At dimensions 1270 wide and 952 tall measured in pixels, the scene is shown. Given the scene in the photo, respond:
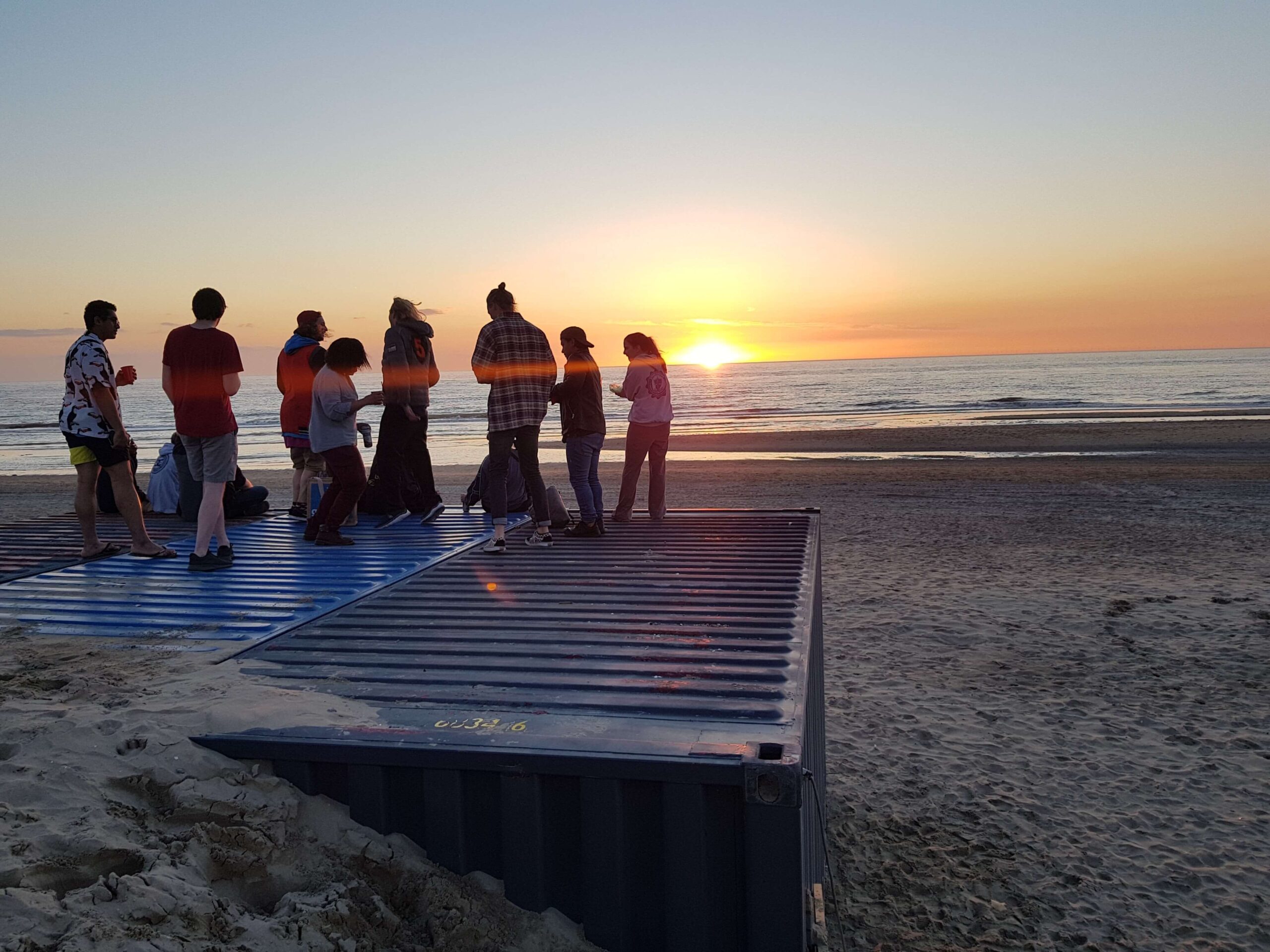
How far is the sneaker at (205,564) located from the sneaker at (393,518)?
5.37 ft

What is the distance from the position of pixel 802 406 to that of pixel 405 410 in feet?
153

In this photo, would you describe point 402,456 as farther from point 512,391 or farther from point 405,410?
point 512,391

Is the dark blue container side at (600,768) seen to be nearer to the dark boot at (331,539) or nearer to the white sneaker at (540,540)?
the white sneaker at (540,540)

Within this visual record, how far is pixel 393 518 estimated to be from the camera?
25.0ft

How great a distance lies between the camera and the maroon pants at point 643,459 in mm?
7418

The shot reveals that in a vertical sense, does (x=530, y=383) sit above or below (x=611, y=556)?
above

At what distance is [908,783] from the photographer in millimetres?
4609

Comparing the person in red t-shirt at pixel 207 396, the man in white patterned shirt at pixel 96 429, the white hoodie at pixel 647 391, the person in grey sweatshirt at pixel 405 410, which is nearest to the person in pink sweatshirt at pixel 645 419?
the white hoodie at pixel 647 391

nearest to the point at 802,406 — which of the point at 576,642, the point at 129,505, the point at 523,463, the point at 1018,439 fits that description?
the point at 1018,439

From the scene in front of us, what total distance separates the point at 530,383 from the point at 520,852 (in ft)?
13.7

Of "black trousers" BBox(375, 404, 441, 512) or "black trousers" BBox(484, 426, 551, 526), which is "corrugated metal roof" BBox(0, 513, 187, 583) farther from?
"black trousers" BBox(484, 426, 551, 526)

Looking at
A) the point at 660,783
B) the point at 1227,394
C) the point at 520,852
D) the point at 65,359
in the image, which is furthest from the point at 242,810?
the point at 1227,394

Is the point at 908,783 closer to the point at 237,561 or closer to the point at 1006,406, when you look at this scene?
the point at 237,561

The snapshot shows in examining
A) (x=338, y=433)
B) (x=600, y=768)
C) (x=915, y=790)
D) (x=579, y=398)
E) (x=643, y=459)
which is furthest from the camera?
(x=643, y=459)
